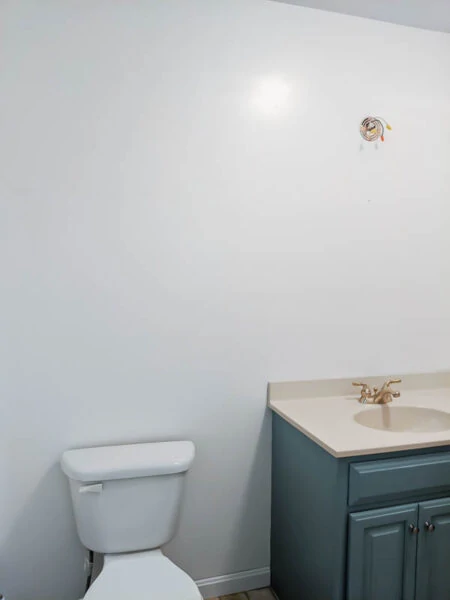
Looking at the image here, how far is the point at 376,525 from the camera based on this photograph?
1.40 metres

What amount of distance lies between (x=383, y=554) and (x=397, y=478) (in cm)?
25

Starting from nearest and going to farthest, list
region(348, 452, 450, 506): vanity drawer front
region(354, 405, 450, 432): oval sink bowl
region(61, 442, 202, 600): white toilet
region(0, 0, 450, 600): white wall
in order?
1. region(348, 452, 450, 506): vanity drawer front
2. region(61, 442, 202, 600): white toilet
3. region(0, 0, 450, 600): white wall
4. region(354, 405, 450, 432): oval sink bowl

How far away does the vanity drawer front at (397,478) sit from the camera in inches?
54.2

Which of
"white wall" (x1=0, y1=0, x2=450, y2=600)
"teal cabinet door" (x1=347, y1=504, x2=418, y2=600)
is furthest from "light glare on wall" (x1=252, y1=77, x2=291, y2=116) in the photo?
"teal cabinet door" (x1=347, y1=504, x2=418, y2=600)

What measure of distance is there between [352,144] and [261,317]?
2.90 feet

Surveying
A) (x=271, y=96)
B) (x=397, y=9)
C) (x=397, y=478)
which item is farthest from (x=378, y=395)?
(x=397, y=9)

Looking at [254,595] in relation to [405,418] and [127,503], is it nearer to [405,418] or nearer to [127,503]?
[127,503]

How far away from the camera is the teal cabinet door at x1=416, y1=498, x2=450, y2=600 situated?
145cm

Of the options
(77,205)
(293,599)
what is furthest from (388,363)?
(77,205)

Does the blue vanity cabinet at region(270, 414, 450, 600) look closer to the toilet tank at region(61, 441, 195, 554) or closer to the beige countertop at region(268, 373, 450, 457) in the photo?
the beige countertop at region(268, 373, 450, 457)

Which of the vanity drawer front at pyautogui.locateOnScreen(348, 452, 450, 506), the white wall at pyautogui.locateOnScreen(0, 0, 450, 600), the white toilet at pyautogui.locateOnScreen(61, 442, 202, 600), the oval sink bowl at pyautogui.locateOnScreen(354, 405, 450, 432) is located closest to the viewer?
the vanity drawer front at pyautogui.locateOnScreen(348, 452, 450, 506)

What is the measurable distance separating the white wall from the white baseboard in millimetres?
55

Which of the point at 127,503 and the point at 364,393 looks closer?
the point at 127,503

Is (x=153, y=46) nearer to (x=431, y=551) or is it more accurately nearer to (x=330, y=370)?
(x=330, y=370)
